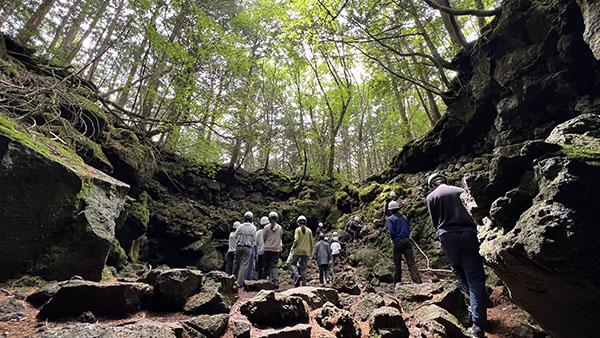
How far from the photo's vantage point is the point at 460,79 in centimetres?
1144

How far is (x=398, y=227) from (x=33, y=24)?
13.9 metres

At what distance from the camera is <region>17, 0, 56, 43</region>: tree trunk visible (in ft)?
26.5

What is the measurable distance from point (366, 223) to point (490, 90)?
24.6ft

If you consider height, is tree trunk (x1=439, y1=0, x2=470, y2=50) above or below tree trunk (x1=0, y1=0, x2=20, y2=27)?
above

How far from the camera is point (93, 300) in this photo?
10.2 feet

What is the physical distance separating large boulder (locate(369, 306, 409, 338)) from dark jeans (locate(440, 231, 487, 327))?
3.13 feet

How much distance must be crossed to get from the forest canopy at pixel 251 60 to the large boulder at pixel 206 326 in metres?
6.89

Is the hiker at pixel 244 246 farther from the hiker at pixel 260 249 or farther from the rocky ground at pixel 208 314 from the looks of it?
the rocky ground at pixel 208 314

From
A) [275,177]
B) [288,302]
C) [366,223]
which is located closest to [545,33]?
[366,223]

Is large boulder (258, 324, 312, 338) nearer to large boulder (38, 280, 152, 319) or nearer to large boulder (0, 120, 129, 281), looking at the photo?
large boulder (38, 280, 152, 319)

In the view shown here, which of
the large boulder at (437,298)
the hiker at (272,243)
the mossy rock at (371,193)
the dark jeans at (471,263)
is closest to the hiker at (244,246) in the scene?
the hiker at (272,243)

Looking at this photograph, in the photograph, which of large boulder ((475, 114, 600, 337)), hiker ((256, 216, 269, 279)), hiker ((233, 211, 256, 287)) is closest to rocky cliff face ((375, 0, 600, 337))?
large boulder ((475, 114, 600, 337))

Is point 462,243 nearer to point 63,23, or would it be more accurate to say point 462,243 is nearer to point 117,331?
point 117,331

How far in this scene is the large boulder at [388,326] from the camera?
300 cm
